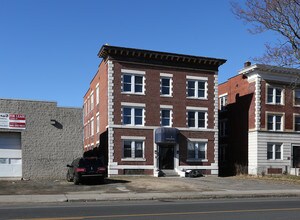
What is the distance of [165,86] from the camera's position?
131 ft

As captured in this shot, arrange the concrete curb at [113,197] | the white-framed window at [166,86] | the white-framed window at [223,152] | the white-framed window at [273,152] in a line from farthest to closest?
1. the white-framed window at [223,152]
2. the white-framed window at [273,152]
3. the white-framed window at [166,86]
4. the concrete curb at [113,197]

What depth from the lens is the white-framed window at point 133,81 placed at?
126ft

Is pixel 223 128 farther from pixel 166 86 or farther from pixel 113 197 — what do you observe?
pixel 113 197

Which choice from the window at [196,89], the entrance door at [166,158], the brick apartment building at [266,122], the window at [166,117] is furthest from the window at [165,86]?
the brick apartment building at [266,122]

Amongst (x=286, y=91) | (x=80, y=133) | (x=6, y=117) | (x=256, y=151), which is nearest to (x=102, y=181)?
(x=80, y=133)

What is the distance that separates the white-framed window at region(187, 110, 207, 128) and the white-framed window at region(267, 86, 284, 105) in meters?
8.16

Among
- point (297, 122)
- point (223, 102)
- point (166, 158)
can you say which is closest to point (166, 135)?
point (166, 158)

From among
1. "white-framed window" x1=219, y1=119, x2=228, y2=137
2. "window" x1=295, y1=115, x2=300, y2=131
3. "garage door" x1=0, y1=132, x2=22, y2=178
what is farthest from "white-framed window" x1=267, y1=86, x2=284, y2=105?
"garage door" x1=0, y1=132, x2=22, y2=178

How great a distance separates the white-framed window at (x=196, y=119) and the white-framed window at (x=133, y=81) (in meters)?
5.59

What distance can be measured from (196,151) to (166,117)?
15.1 ft

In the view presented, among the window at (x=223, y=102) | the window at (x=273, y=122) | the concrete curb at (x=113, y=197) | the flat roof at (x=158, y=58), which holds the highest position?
the flat roof at (x=158, y=58)

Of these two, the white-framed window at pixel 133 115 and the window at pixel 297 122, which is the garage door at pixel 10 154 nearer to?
the white-framed window at pixel 133 115

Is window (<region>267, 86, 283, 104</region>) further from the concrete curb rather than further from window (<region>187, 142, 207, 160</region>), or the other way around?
the concrete curb

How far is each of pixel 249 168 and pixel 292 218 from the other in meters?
32.3
